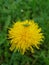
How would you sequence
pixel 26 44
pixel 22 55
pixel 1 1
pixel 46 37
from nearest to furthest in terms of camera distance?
pixel 26 44 → pixel 22 55 → pixel 46 37 → pixel 1 1

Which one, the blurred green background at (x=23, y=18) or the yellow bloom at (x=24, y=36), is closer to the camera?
the yellow bloom at (x=24, y=36)

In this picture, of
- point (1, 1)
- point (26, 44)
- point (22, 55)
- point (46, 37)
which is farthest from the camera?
point (1, 1)

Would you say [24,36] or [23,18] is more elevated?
[23,18]

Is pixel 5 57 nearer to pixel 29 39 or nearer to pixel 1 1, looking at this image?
pixel 29 39

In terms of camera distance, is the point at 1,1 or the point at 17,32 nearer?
the point at 17,32

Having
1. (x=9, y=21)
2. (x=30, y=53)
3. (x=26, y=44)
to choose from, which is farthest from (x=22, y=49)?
(x=9, y=21)

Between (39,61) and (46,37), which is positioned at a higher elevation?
(46,37)

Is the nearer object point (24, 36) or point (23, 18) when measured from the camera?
point (24, 36)

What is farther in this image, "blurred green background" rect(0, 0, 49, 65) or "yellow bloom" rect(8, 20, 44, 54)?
"blurred green background" rect(0, 0, 49, 65)
